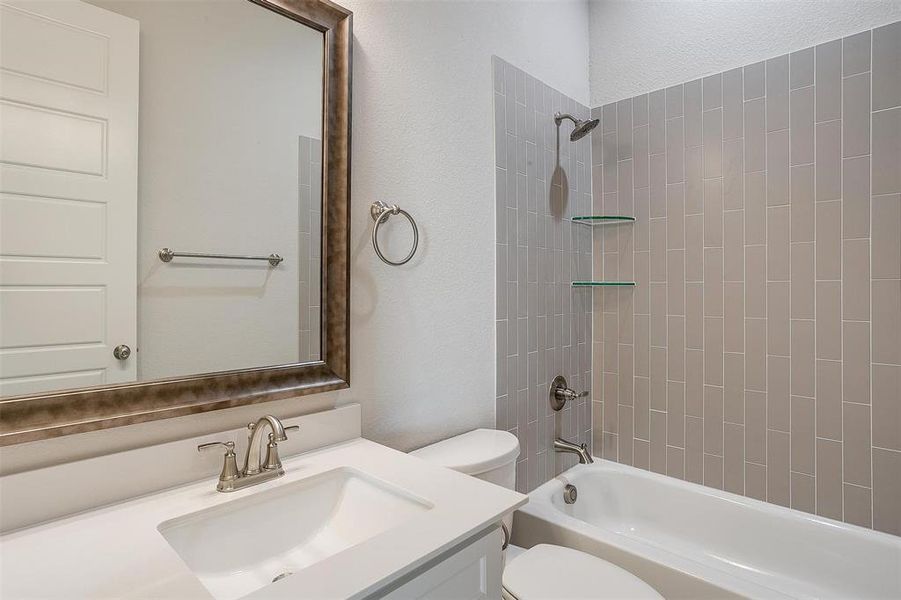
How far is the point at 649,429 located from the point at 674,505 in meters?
0.32

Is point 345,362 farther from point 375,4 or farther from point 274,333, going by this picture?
point 375,4

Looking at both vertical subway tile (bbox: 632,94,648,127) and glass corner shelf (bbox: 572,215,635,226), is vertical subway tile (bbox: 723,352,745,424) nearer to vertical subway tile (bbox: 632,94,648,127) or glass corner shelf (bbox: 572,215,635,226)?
glass corner shelf (bbox: 572,215,635,226)

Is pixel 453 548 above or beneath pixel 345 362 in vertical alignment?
beneath

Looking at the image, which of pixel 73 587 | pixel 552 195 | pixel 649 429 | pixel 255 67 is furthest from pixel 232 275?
pixel 649 429

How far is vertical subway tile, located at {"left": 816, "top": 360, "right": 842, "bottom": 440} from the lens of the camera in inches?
66.7

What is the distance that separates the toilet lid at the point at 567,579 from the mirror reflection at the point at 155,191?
33.0 inches

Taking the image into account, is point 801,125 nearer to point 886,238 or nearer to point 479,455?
point 886,238

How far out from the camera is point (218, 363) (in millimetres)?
1023

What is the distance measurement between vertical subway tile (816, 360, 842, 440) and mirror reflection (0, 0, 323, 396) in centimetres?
181

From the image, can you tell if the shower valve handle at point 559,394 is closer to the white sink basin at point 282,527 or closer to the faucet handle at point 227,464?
the white sink basin at point 282,527

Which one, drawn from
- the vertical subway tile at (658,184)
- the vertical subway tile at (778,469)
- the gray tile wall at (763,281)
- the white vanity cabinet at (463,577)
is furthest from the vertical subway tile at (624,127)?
the white vanity cabinet at (463,577)

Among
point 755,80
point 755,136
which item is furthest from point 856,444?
point 755,80

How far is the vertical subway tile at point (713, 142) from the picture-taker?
1942mm

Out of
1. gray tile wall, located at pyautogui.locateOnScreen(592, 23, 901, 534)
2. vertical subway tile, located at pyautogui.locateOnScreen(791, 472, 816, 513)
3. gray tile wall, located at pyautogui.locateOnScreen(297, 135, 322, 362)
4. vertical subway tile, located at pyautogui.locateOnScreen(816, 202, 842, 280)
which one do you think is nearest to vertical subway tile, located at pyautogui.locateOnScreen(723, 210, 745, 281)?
gray tile wall, located at pyautogui.locateOnScreen(592, 23, 901, 534)
